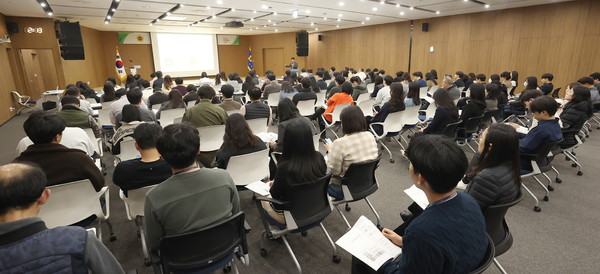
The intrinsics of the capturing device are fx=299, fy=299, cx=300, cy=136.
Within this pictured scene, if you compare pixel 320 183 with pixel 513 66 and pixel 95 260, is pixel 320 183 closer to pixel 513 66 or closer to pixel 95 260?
pixel 95 260

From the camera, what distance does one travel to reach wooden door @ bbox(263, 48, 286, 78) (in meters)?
21.2

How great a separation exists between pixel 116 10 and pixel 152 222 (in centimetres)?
1016

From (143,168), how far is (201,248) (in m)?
0.95

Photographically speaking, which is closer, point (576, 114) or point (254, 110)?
point (576, 114)

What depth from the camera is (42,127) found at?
2227 millimetres

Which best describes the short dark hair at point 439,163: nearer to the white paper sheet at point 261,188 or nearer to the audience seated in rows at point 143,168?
the white paper sheet at point 261,188

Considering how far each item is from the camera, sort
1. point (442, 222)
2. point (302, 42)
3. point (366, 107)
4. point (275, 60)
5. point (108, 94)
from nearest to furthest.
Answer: point (442, 222), point (366, 107), point (108, 94), point (302, 42), point (275, 60)

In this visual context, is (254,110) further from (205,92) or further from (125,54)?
(125,54)

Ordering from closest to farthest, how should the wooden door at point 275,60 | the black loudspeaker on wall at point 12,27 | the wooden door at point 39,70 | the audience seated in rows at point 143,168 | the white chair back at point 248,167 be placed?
1. the audience seated in rows at point 143,168
2. the white chair back at point 248,167
3. the black loudspeaker on wall at point 12,27
4. the wooden door at point 39,70
5. the wooden door at point 275,60

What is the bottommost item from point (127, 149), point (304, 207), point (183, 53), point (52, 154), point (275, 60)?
point (304, 207)

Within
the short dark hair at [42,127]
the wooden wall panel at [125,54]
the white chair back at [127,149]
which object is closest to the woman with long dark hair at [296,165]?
the short dark hair at [42,127]

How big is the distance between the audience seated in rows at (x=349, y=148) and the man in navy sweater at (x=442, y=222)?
129cm

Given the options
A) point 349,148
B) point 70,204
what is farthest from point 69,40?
point 349,148

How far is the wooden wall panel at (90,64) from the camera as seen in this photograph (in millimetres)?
12375
